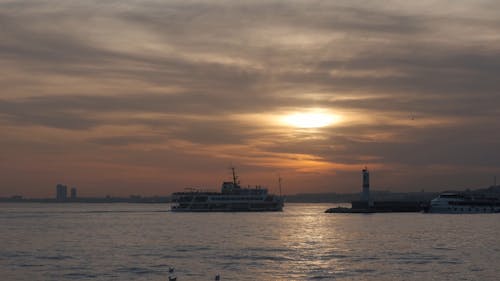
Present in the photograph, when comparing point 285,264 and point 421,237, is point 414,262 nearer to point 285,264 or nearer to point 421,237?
point 285,264

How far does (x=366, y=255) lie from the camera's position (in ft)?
241

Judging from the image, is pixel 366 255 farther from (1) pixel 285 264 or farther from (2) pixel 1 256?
(2) pixel 1 256

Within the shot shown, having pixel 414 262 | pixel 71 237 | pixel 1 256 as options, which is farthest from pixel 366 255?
pixel 71 237

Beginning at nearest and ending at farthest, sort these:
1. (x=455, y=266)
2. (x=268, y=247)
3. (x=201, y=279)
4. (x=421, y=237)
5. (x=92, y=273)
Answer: (x=201, y=279), (x=92, y=273), (x=455, y=266), (x=268, y=247), (x=421, y=237)

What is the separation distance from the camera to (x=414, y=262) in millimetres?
66250

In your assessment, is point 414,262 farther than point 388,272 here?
Yes

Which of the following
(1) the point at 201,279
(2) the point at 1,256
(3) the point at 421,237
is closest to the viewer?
(1) the point at 201,279

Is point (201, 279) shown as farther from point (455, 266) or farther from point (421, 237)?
point (421, 237)

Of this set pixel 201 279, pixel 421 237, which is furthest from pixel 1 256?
pixel 421 237

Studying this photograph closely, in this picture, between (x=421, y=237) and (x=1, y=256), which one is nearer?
(x=1, y=256)

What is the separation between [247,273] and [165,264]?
9683 millimetres

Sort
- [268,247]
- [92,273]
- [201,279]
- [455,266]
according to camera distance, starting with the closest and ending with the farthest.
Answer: [201,279] → [92,273] → [455,266] → [268,247]

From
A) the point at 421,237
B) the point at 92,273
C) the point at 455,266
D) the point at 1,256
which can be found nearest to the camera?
the point at 92,273

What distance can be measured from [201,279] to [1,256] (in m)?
28.1
